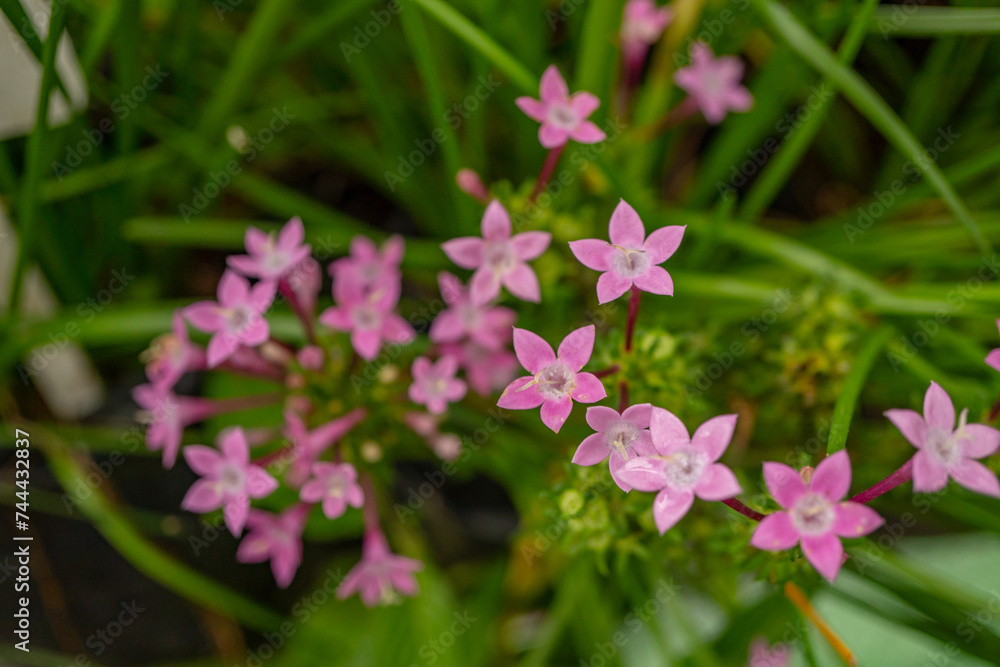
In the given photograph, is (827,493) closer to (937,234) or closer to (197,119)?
(937,234)

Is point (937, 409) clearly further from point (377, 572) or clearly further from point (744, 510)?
point (377, 572)

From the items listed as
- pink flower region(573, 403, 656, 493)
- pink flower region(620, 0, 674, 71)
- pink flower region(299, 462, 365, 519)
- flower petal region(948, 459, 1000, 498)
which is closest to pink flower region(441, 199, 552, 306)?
pink flower region(573, 403, 656, 493)

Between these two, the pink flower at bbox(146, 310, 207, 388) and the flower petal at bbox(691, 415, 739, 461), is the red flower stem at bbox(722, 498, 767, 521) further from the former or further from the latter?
the pink flower at bbox(146, 310, 207, 388)

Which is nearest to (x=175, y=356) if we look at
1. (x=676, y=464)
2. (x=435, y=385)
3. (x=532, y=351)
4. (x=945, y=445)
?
(x=435, y=385)

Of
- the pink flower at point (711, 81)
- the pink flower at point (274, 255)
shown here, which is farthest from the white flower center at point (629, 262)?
the pink flower at point (711, 81)

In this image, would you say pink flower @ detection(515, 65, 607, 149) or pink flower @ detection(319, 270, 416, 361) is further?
pink flower @ detection(319, 270, 416, 361)

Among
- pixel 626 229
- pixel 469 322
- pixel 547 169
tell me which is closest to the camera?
pixel 626 229
